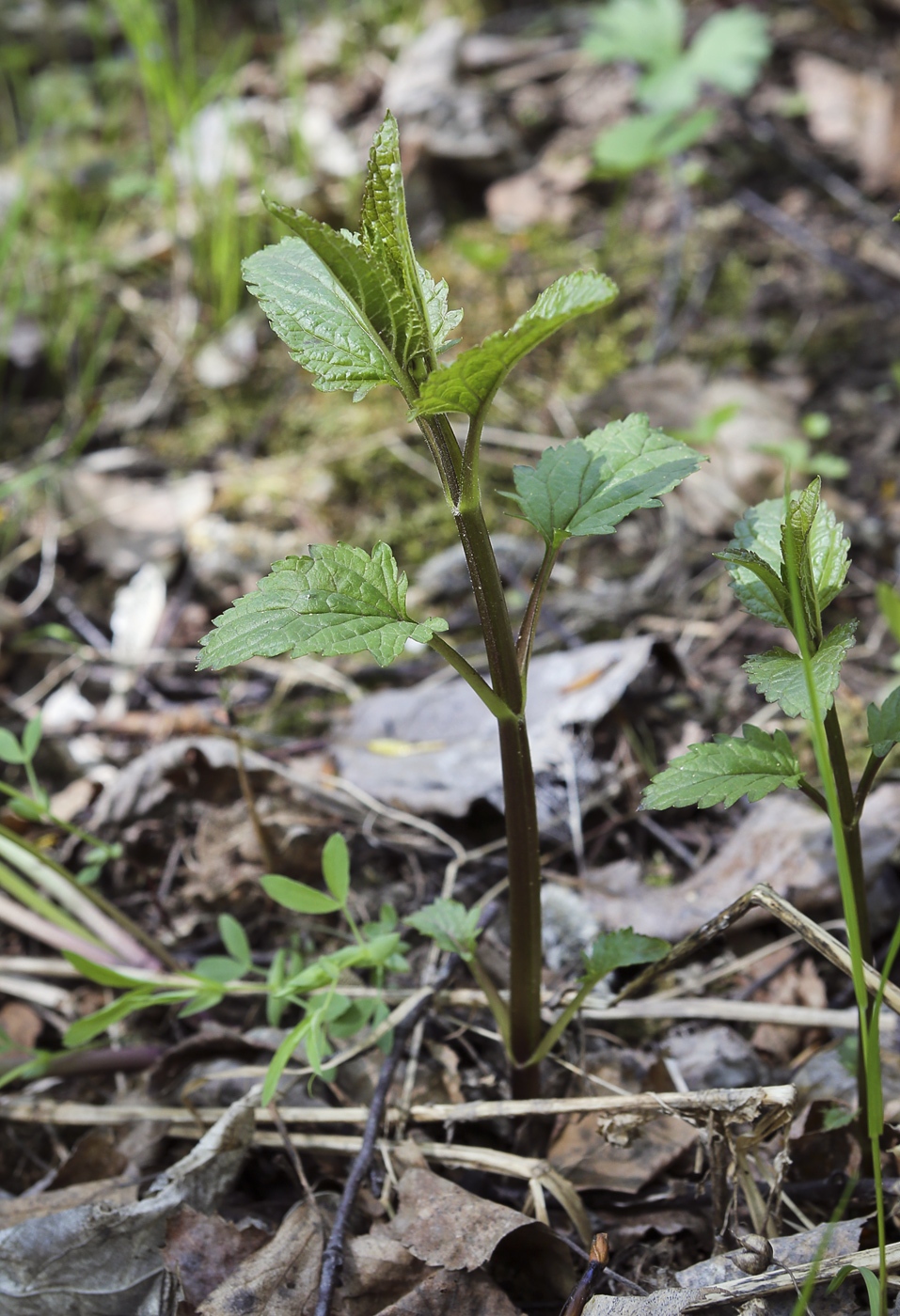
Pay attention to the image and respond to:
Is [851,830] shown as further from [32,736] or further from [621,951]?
[32,736]

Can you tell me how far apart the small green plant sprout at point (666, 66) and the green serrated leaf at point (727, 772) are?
2837 mm

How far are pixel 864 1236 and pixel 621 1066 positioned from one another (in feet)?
1.41

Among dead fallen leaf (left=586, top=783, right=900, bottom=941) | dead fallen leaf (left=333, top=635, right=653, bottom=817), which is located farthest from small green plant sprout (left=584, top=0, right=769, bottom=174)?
dead fallen leaf (left=586, top=783, right=900, bottom=941)

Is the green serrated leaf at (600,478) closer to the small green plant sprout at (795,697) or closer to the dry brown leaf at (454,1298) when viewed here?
the small green plant sprout at (795,697)

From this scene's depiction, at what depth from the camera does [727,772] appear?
109 centimetres

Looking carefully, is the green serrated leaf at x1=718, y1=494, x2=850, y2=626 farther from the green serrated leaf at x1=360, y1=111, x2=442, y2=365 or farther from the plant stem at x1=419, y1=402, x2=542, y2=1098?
the green serrated leaf at x1=360, y1=111, x2=442, y2=365

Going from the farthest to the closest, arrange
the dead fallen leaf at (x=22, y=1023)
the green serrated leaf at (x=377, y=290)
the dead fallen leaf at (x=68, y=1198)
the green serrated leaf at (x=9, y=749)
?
the dead fallen leaf at (x=22, y=1023)
the green serrated leaf at (x=9, y=749)
the dead fallen leaf at (x=68, y=1198)
the green serrated leaf at (x=377, y=290)

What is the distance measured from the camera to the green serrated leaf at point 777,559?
1140 millimetres

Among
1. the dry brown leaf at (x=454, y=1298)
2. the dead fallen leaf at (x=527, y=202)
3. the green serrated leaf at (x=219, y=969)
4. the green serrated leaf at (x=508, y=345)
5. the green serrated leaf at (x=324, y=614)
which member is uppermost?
the dead fallen leaf at (x=527, y=202)

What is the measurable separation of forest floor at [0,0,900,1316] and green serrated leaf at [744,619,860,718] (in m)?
0.27

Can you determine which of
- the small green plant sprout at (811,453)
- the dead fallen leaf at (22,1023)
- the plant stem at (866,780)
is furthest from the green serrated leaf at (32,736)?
the small green plant sprout at (811,453)

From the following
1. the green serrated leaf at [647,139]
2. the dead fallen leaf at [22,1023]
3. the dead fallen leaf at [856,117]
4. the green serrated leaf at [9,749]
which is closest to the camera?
the green serrated leaf at [9,749]

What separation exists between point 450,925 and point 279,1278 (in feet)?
1.68

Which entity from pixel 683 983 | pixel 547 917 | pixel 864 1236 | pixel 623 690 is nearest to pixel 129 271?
pixel 623 690
